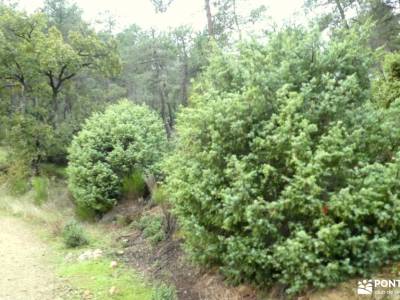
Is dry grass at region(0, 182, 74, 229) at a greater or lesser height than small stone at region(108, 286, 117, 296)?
greater

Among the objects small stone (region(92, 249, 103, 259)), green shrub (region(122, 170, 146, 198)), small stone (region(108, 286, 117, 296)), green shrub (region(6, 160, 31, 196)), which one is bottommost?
small stone (region(108, 286, 117, 296))

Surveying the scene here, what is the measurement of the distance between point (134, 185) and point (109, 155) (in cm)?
104

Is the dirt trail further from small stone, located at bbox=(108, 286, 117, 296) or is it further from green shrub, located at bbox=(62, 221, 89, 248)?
small stone, located at bbox=(108, 286, 117, 296)

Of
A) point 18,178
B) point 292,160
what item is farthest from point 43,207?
point 292,160

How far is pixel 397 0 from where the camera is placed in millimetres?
15242

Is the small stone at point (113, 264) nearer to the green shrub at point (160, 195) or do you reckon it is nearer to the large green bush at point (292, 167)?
the green shrub at point (160, 195)

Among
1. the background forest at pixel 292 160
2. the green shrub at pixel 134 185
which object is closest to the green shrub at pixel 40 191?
the green shrub at pixel 134 185

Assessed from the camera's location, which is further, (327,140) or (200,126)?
(200,126)

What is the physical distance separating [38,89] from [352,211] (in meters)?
15.9

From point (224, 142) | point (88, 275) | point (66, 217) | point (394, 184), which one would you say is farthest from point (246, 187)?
point (66, 217)

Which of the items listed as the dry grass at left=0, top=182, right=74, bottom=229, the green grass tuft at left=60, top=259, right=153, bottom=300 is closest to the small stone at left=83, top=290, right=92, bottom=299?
the green grass tuft at left=60, top=259, right=153, bottom=300

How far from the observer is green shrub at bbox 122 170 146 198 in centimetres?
1033

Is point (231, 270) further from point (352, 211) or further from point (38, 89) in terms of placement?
point (38, 89)

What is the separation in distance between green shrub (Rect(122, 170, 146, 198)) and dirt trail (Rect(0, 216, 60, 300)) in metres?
2.47
